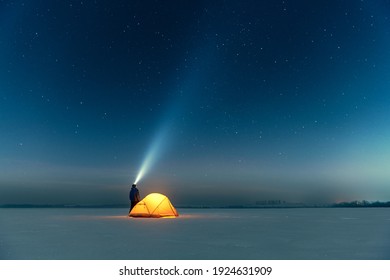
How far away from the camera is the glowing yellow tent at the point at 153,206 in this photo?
109ft

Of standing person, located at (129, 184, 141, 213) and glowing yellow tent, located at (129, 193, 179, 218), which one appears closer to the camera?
glowing yellow tent, located at (129, 193, 179, 218)

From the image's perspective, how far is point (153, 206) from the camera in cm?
3303

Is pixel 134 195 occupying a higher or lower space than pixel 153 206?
higher

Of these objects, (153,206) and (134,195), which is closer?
(153,206)

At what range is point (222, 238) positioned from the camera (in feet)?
64.3

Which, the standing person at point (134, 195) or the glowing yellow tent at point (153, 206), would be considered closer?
the glowing yellow tent at point (153, 206)

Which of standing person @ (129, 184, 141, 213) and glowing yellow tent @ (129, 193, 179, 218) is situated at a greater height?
standing person @ (129, 184, 141, 213)

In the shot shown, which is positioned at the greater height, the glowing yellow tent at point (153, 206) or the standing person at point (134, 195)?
the standing person at point (134, 195)

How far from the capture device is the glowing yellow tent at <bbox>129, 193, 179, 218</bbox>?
33.1 meters
